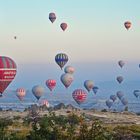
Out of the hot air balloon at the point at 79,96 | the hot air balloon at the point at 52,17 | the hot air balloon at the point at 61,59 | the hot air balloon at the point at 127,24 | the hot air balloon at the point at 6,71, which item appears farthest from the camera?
the hot air balloon at the point at 127,24

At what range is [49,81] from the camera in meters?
158

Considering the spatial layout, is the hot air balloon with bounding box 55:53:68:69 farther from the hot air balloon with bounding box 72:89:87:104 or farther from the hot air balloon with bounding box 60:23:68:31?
the hot air balloon with bounding box 72:89:87:104

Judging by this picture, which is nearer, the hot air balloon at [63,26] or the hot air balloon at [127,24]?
the hot air balloon at [63,26]

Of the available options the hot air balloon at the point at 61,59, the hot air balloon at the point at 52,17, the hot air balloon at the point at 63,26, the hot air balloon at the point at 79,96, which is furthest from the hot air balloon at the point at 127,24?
the hot air balloon at the point at 61,59

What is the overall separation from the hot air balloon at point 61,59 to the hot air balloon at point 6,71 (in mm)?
42796

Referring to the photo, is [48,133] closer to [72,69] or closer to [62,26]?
[62,26]

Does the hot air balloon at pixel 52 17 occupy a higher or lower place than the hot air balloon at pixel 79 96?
higher

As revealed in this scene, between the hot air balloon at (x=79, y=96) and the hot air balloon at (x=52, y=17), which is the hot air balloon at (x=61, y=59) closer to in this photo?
the hot air balloon at (x=52, y=17)

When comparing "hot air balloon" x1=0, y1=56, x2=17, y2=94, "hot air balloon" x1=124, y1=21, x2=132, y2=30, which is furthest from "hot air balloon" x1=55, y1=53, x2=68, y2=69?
"hot air balloon" x1=0, y1=56, x2=17, y2=94

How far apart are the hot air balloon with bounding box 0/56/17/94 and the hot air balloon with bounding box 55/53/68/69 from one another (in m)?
42.8

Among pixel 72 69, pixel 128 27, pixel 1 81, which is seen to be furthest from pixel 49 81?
pixel 1 81

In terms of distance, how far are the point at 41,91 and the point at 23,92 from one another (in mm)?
10034

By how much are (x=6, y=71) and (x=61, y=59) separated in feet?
150

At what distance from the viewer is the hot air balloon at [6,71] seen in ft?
272
